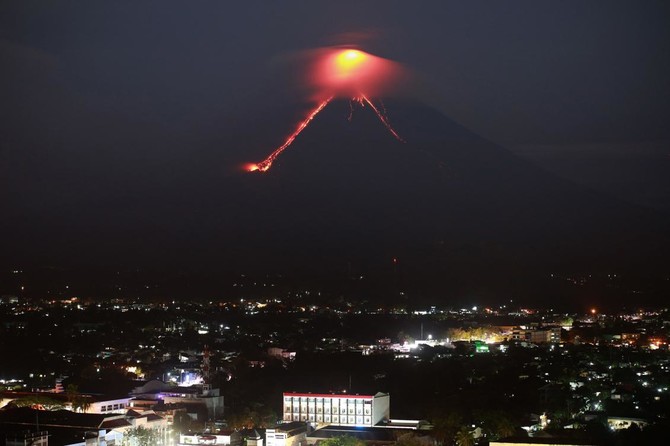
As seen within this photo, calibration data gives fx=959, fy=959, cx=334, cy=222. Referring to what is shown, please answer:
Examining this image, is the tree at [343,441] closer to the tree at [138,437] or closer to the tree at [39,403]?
the tree at [138,437]

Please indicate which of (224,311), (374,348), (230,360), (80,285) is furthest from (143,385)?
(80,285)

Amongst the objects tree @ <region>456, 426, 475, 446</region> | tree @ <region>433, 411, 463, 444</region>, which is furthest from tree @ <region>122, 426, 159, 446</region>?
tree @ <region>456, 426, 475, 446</region>

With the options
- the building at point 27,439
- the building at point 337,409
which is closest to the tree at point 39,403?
the building at point 27,439

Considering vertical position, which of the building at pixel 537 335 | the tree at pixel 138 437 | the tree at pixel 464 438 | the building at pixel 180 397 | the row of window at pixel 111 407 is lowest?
the tree at pixel 464 438

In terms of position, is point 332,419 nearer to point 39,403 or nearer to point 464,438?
point 464,438

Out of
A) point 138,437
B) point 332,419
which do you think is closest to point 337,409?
point 332,419

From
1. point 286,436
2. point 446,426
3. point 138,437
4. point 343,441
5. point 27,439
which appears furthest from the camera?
point 446,426

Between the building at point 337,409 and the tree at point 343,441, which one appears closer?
the tree at point 343,441

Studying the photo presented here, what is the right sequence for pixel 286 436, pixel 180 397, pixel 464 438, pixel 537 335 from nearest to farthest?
pixel 464 438
pixel 286 436
pixel 180 397
pixel 537 335
